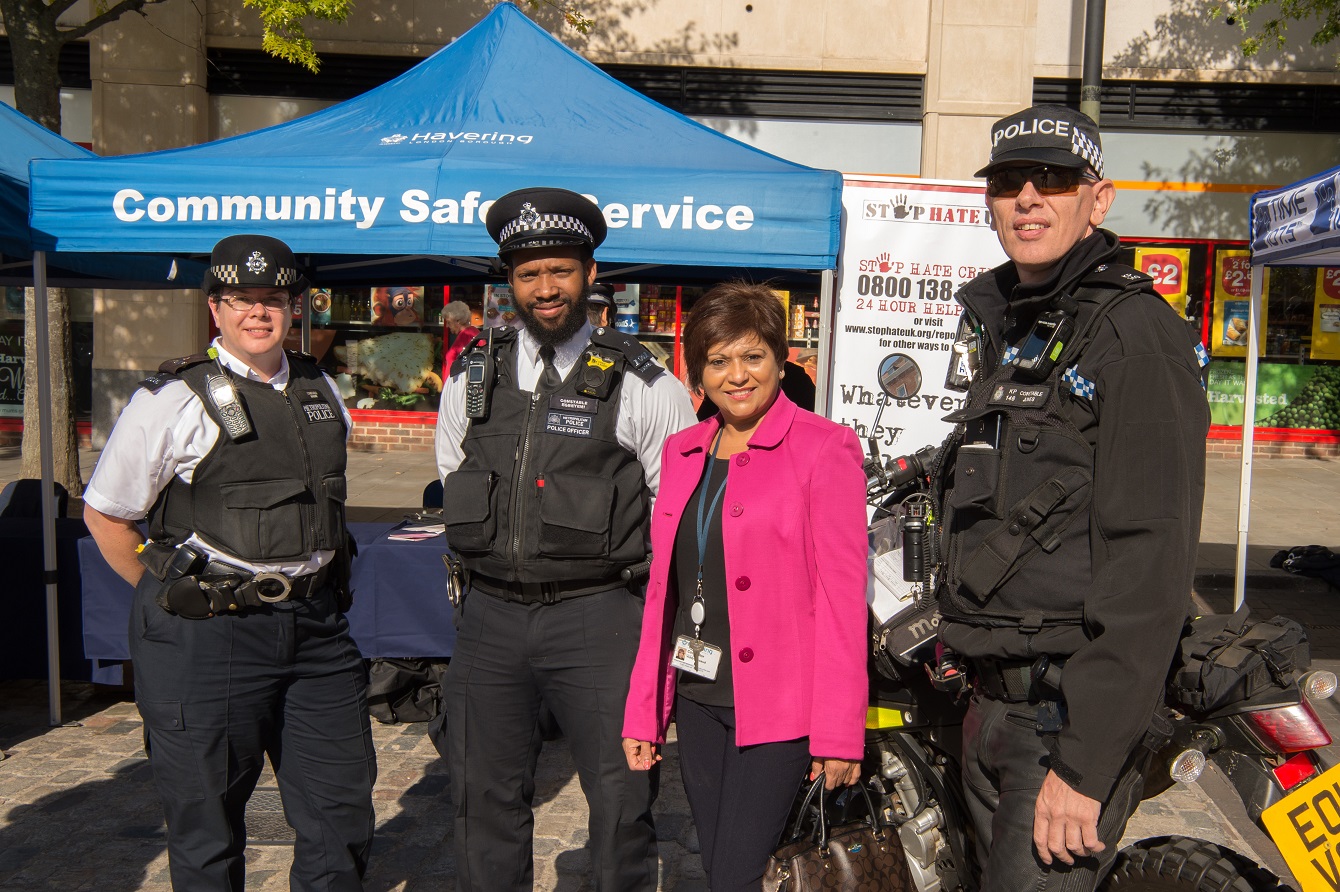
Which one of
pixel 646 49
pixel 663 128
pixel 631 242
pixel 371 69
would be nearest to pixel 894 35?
pixel 646 49

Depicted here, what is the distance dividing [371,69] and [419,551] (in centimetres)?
949

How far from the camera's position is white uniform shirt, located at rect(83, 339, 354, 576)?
3.01m

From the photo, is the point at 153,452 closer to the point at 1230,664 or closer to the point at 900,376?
the point at 1230,664

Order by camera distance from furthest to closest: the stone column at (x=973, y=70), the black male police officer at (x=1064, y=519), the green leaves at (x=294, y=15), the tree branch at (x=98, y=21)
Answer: the stone column at (x=973, y=70), the tree branch at (x=98, y=21), the green leaves at (x=294, y=15), the black male police officer at (x=1064, y=519)

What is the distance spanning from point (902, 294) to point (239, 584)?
3.38m

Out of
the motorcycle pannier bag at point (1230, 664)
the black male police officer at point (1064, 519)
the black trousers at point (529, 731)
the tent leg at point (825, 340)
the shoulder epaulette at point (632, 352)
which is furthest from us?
the tent leg at point (825, 340)

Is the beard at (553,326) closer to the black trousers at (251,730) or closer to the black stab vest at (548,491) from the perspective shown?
the black stab vest at (548,491)

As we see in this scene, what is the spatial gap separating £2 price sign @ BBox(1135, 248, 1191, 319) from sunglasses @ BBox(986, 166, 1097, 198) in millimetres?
12179

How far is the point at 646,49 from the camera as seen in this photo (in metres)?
12.8

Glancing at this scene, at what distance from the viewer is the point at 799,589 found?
99.6 inches

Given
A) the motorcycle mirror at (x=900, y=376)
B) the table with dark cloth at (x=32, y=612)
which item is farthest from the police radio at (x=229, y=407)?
the motorcycle mirror at (x=900, y=376)

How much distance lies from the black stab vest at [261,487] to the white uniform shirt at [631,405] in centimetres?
40

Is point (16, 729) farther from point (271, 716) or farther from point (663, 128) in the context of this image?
point (663, 128)

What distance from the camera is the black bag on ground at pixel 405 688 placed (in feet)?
17.2
